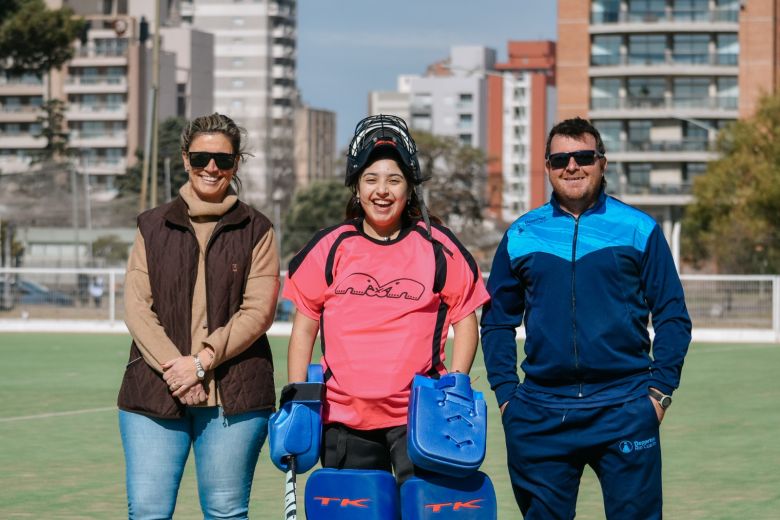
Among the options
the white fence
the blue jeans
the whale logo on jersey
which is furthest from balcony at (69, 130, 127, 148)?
the whale logo on jersey

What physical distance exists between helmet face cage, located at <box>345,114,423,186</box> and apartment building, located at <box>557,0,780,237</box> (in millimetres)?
82990

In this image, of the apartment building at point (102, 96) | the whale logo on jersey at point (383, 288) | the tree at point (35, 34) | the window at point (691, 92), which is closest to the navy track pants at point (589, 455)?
the whale logo on jersey at point (383, 288)

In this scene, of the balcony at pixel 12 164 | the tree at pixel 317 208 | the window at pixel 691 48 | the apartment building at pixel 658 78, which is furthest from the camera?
the balcony at pixel 12 164

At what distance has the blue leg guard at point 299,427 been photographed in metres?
4.98

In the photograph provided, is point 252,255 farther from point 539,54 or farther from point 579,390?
point 539,54

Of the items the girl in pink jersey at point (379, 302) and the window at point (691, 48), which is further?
the window at point (691, 48)

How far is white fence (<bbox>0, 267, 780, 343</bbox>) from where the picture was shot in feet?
88.7

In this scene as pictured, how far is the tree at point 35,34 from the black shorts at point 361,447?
48896mm

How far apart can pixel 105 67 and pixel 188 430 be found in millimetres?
113798

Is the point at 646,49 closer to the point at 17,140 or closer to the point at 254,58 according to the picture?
the point at 17,140

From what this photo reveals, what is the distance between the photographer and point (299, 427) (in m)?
4.98

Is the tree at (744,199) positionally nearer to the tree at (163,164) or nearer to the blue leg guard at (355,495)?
the tree at (163,164)

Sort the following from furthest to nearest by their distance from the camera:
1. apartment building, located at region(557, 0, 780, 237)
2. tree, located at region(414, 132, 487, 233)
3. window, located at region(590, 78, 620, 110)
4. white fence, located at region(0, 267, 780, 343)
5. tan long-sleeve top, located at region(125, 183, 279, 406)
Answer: window, located at region(590, 78, 620, 110) < apartment building, located at region(557, 0, 780, 237) < tree, located at region(414, 132, 487, 233) < white fence, located at region(0, 267, 780, 343) < tan long-sleeve top, located at region(125, 183, 279, 406)

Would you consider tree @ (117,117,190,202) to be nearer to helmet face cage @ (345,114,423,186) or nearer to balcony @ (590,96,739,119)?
balcony @ (590,96,739,119)
